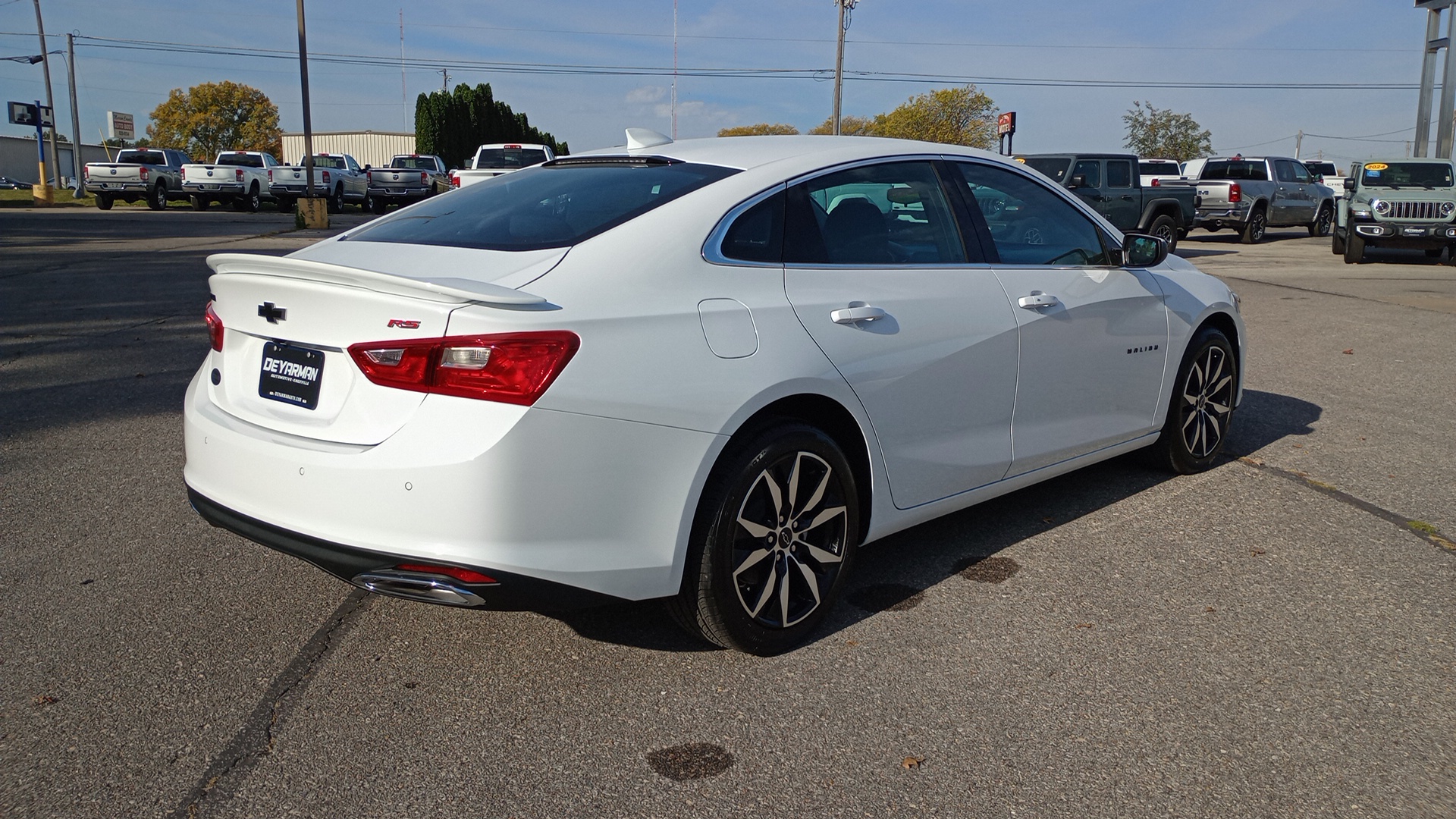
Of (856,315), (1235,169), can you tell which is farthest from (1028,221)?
(1235,169)

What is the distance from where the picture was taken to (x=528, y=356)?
279 centimetres

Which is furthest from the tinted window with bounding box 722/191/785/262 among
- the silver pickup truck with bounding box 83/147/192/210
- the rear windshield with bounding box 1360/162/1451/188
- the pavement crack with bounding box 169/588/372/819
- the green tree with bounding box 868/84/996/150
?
the green tree with bounding box 868/84/996/150

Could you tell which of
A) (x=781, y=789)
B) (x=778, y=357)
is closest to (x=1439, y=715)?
(x=781, y=789)

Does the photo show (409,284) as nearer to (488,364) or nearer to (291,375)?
(488,364)

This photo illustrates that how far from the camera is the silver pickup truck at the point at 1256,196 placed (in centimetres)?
2609

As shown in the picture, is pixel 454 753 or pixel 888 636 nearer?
pixel 454 753

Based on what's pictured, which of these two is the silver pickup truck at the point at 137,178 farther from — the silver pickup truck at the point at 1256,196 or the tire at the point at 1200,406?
the tire at the point at 1200,406

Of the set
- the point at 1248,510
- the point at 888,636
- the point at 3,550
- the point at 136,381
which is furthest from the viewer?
the point at 136,381

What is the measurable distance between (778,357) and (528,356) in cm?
81

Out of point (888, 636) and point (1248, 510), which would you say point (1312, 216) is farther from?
point (888, 636)

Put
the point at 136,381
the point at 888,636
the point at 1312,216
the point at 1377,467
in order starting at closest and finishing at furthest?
the point at 888,636
the point at 1377,467
the point at 136,381
the point at 1312,216

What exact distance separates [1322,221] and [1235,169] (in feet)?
13.0

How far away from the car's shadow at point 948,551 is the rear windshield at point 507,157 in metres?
21.0

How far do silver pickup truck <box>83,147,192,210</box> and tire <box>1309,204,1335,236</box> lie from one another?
1309 inches
